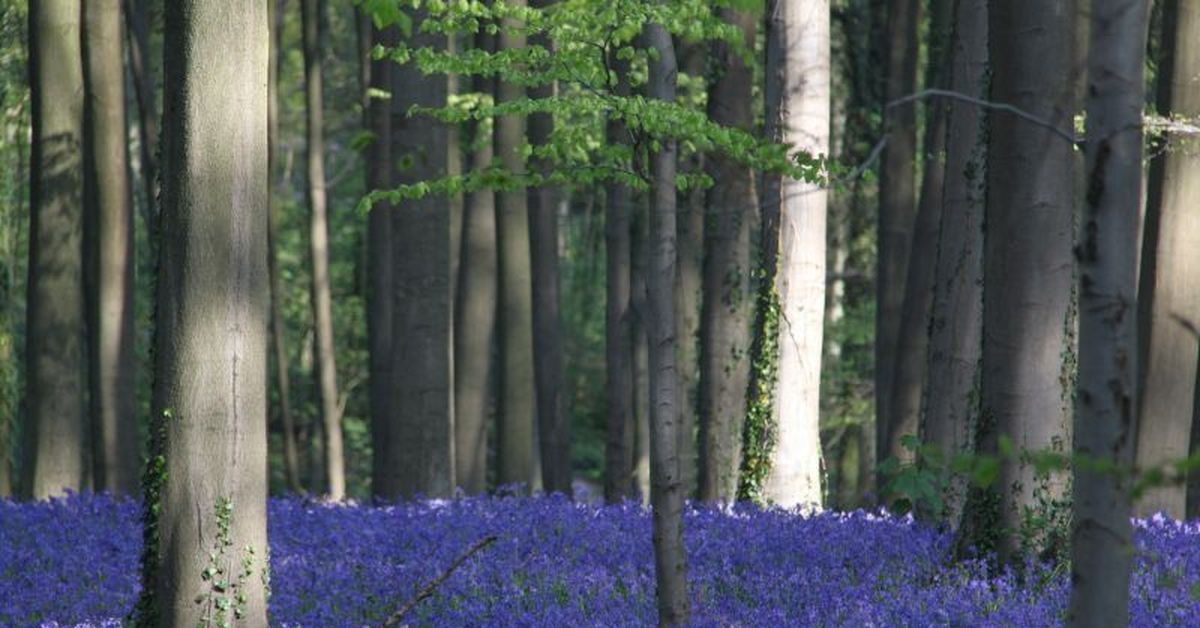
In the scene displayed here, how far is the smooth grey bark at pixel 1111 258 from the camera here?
15.0 ft

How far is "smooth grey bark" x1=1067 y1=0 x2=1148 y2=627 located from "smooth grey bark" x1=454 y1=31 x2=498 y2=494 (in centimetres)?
1370

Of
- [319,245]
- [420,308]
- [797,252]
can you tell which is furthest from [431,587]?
[319,245]

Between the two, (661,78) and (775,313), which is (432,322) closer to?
(775,313)

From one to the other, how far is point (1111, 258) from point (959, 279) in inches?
321

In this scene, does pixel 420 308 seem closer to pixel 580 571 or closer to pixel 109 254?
pixel 109 254

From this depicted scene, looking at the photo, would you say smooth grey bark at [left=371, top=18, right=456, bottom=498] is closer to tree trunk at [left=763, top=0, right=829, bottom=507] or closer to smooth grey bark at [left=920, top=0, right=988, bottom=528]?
tree trunk at [left=763, top=0, right=829, bottom=507]

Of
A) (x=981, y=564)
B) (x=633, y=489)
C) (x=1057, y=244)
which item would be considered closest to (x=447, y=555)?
(x=981, y=564)

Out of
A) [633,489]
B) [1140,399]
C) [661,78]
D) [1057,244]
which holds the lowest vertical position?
[633,489]

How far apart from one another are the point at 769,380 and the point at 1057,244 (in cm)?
437

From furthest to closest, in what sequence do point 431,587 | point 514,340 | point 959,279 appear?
point 514,340 < point 959,279 < point 431,587

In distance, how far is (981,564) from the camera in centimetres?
870

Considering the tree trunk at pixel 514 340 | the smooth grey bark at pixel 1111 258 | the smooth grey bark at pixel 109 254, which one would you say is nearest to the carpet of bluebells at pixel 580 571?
the smooth grey bark at pixel 1111 258

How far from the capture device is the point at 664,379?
7.71 metres

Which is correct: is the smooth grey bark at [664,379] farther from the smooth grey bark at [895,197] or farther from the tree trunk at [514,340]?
the smooth grey bark at [895,197]
